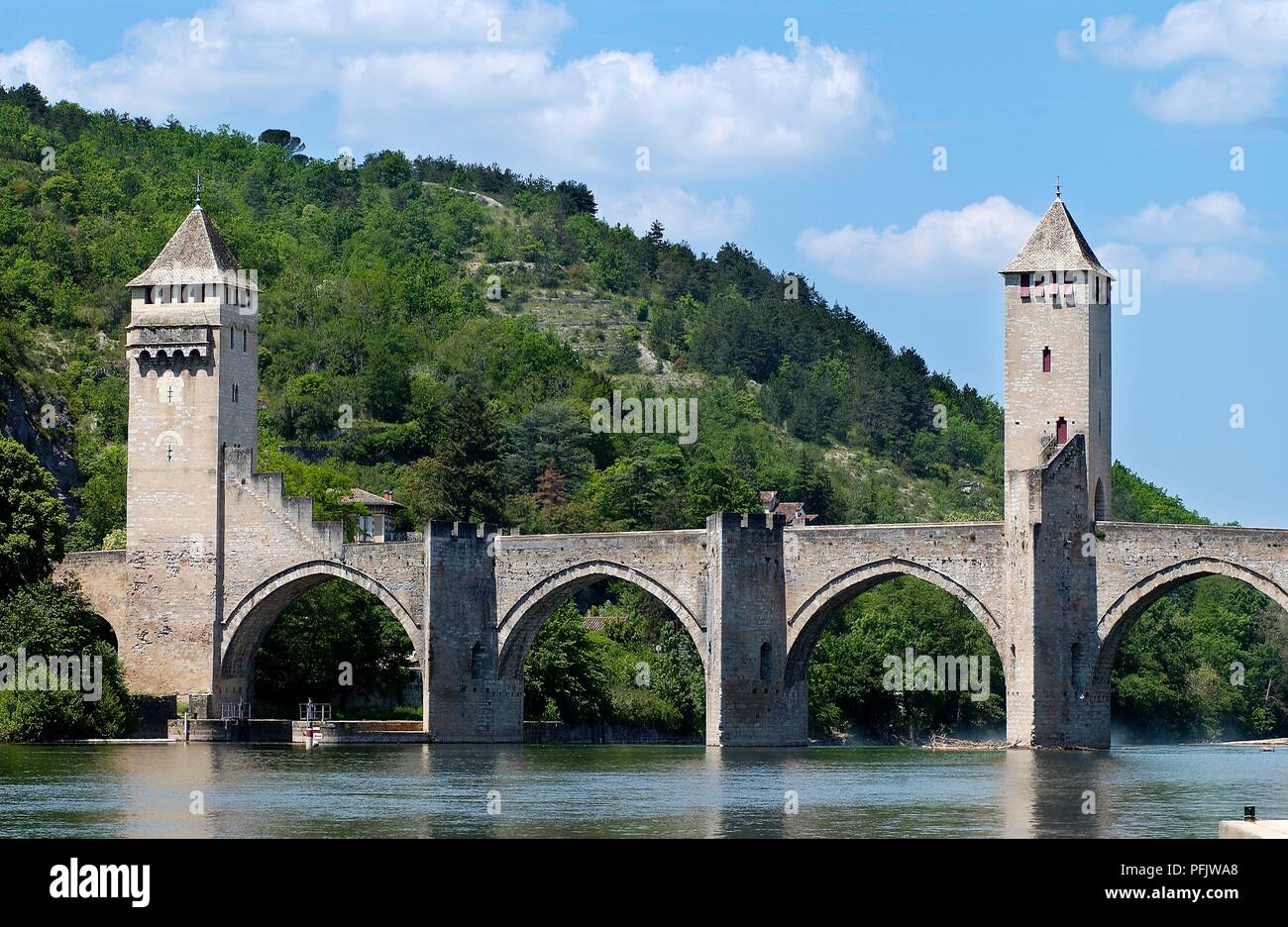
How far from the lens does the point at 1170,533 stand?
54250mm

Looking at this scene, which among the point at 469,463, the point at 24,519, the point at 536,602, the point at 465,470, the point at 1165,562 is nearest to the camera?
the point at 24,519

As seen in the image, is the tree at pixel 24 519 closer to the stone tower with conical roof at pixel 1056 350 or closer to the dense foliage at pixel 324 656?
the dense foliage at pixel 324 656

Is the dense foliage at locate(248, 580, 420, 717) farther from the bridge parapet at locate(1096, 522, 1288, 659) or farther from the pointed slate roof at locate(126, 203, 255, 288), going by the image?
the bridge parapet at locate(1096, 522, 1288, 659)

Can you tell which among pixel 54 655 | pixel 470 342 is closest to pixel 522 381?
pixel 470 342

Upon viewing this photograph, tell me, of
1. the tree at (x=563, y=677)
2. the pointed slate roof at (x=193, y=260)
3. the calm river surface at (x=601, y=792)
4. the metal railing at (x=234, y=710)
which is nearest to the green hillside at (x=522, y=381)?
the tree at (x=563, y=677)

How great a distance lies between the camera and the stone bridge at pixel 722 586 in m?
54.1

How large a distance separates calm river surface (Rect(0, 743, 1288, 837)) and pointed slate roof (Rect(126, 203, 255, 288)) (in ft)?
46.4

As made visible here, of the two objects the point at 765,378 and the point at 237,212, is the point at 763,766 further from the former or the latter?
the point at 765,378

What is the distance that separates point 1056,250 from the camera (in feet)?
190

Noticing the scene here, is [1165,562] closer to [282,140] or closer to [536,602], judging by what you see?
[536,602]

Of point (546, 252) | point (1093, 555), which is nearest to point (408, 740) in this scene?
point (1093, 555)

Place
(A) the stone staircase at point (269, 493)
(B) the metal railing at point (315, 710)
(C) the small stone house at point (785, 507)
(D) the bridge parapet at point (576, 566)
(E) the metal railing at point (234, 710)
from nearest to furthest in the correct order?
1. (D) the bridge parapet at point (576, 566)
2. (B) the metal railing at point (315, 710)
3. (E) the metal railing at point (234, 710)
4. (A) the stone staircase at point (269, 493)
5. (C) the small stone house at point (785, 507)

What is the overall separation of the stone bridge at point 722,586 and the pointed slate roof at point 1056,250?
5.22 m

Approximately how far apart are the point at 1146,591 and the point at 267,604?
2421 centimetres
